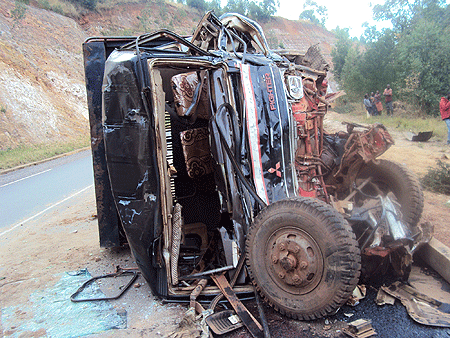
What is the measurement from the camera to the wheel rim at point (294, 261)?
2744mm

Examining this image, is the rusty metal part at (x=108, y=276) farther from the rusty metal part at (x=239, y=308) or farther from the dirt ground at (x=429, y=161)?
the dirt ground at (x=429, y=161)

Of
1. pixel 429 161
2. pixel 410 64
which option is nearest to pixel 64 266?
pixel 429 161

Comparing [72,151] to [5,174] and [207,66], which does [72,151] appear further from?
[207,66]

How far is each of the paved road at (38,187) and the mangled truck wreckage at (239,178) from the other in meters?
3.71

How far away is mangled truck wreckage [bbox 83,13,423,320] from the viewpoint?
285 cm

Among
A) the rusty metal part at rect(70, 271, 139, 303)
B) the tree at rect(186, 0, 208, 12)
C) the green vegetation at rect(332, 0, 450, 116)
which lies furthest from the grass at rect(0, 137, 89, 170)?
the tree at rect(186, 0, 208, 12)

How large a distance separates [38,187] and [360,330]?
29.9 ft

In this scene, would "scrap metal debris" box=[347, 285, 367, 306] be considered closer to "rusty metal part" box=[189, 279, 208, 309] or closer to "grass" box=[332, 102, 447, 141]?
"rusty metal part" box=[189, 279, 208, 309]

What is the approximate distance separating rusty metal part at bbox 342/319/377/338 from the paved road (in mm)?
5885

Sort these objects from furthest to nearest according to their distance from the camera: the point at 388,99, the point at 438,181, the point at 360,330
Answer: the point at 388,99, the point at 438,181, the point at 360,330

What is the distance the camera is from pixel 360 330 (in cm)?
261

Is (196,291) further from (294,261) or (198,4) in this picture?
(198,4)

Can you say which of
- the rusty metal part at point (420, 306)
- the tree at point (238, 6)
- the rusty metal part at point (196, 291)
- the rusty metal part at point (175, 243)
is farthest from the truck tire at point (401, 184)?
the tree at point (238, 6)

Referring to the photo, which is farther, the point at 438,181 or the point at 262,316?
the point at 438,181
